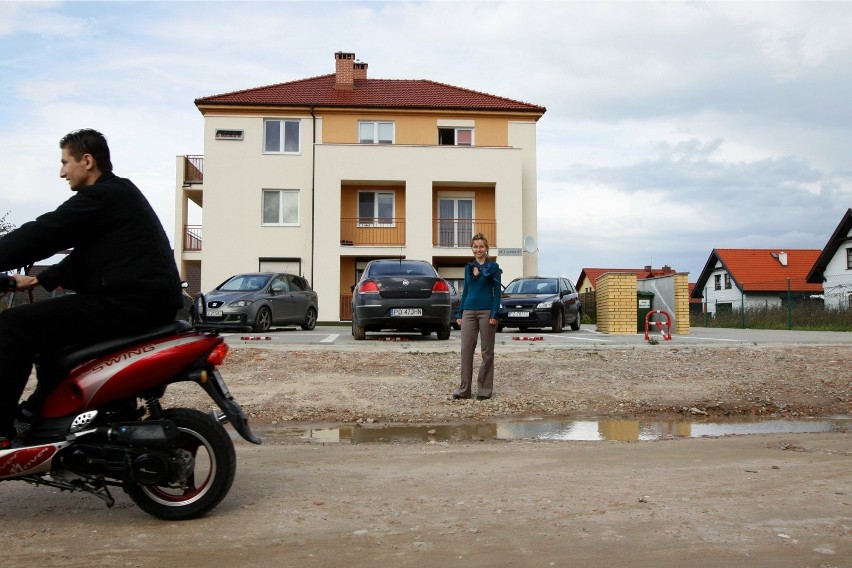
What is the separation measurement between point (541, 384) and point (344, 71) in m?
28.7

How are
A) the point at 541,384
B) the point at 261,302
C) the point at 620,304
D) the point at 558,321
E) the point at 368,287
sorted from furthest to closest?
the point at 558,321 < the point at 620,304 < the point at 261,302 < the point at 368,287 < the point at 541,384

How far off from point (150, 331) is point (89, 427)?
533 millimetres

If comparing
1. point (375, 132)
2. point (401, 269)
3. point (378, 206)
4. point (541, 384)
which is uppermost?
point (375, 132)

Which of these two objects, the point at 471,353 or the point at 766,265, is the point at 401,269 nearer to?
the point at 471,353

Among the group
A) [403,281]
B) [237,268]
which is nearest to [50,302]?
[403,281]

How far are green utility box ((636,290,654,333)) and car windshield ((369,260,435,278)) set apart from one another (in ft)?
23.5

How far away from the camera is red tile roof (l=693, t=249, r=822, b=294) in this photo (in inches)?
2411

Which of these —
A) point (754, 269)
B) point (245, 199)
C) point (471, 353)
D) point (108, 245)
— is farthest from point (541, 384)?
point (754, 269)

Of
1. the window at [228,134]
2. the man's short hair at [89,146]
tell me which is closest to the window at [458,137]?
the window at [228,134]

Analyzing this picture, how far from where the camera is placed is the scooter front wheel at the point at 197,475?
3.86 meters

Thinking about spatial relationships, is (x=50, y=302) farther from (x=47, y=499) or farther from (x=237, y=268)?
(x=237, y=268)

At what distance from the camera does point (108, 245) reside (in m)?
3.83

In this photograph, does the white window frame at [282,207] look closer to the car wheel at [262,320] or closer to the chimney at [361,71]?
the chimney at [361,71]

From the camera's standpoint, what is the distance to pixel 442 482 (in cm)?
465
